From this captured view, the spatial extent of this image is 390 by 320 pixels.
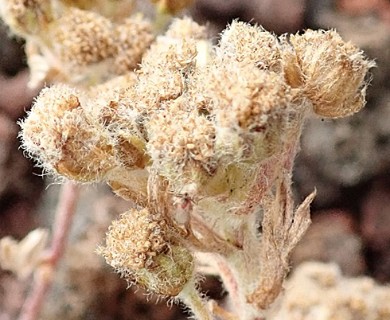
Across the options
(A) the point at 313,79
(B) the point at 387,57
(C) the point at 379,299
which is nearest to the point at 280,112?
(A) the point at 313,79

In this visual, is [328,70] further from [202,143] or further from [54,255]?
[54,255]

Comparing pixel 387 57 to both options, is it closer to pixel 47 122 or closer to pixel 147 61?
pixel 147 61

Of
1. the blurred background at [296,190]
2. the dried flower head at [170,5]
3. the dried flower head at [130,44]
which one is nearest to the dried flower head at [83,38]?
the dried flower head at [130,44]

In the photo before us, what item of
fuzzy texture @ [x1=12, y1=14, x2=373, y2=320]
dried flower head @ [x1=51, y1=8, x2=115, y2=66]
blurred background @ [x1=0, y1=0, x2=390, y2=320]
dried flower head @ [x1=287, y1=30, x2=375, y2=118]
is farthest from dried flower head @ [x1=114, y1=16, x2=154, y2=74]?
blurred background @ [x1=0, y1=0, x2=390, y2=320]

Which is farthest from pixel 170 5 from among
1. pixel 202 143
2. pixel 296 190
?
pixel 296 190

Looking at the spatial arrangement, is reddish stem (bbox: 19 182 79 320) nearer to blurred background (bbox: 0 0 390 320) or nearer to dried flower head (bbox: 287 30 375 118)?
blurred background (bbox: 0 0 390 320)

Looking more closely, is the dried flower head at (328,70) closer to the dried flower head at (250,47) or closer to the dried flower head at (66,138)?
the dried flower head at (250,47)
